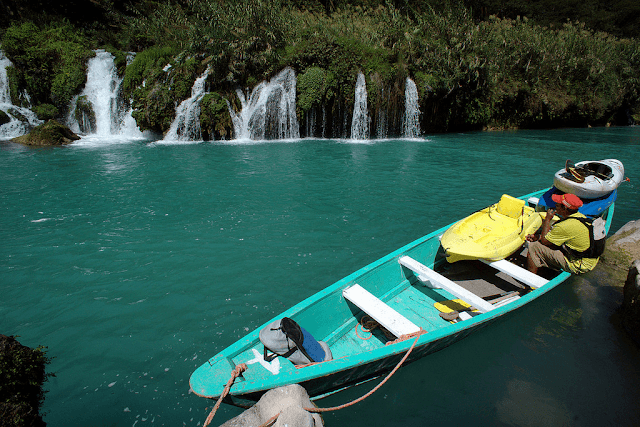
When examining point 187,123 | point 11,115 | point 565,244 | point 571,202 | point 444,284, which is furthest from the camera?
point 187,123

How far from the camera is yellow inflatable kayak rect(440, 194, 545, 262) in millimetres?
5906

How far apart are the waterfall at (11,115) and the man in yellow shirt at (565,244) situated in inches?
1121

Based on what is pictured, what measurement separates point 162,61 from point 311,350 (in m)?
25.2

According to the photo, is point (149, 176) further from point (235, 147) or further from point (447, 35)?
point (447, 35)

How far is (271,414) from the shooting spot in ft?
10.9

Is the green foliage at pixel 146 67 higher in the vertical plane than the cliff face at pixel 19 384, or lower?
higher

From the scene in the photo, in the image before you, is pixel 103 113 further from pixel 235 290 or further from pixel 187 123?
pixel 235 290

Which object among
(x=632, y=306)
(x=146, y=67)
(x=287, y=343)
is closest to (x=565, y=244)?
(x=632, y=306)

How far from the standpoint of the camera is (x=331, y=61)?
22438mm

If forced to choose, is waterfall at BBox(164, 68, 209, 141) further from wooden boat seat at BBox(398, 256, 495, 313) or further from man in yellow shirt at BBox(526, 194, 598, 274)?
man in yellow shirt at BBox(526, 194, 598, 274)

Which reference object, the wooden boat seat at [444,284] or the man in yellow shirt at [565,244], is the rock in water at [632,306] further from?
the wooden boat seat at [444,284]

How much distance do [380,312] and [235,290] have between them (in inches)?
108

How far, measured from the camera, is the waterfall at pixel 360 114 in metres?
22.7


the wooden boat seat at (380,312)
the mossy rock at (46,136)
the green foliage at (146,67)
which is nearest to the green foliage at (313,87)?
the green foliage at (146,67)
